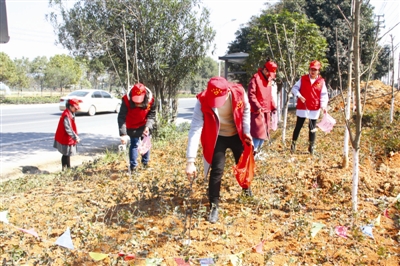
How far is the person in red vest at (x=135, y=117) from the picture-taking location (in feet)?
17.6

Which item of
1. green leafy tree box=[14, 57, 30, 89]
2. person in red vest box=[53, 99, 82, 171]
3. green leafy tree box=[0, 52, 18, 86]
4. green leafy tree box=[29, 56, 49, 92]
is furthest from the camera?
green leafy tree box=[29, 56, 49, 92]

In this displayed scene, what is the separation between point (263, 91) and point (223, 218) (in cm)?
229

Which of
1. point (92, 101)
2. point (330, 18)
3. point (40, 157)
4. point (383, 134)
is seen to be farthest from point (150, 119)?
point (330, 18)

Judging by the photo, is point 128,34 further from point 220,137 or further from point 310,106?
point 220,137

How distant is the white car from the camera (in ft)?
62.1

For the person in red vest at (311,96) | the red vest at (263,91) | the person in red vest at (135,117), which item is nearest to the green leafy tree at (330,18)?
the person in red vest at (311,96)

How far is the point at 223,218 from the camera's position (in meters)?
3.54

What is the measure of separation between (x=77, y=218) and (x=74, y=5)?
6.97m

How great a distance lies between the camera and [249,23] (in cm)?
2262

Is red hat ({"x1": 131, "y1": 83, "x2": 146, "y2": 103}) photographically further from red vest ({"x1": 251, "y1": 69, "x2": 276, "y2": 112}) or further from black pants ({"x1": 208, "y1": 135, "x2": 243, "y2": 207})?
black pants ({"x1": 208, "y1": 135, "x2": 243, "y2": 207})

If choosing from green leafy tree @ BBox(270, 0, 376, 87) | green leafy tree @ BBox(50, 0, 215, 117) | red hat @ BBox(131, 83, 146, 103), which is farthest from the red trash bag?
green leafy tree @ BBox(270, 0, 376, 87)

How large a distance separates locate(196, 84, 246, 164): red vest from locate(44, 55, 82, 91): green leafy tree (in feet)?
125

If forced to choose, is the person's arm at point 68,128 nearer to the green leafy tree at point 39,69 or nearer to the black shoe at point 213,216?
the black shoe at point 213,216

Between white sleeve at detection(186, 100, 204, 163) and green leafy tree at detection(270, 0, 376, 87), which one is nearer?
white sleeve at detection(186, 100, 204, 163)
